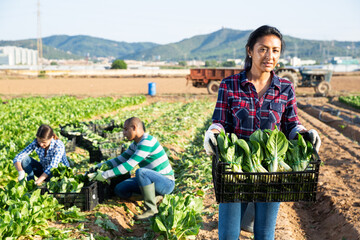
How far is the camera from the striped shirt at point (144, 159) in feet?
15.7

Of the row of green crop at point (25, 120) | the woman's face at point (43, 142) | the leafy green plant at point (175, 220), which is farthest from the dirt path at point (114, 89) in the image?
the leafy green plant at point (175, 220)

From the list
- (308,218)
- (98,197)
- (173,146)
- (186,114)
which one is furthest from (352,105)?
(98,197)

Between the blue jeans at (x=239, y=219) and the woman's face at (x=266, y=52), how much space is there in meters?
1.12

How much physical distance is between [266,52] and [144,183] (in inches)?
107

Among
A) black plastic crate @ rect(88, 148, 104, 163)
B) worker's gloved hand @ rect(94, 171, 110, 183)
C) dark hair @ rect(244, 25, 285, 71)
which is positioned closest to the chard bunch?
dark hair @ rect(244, 25, 285, 71)

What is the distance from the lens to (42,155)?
225 inches

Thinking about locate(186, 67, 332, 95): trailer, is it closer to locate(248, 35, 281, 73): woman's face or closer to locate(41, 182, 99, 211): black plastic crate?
locate(41, 182, 99, 211): black plastic crate

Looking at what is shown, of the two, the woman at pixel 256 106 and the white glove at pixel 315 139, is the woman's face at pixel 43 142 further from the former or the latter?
the white glove at pixel 315 139

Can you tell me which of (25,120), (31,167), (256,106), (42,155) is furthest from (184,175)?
(25,120)

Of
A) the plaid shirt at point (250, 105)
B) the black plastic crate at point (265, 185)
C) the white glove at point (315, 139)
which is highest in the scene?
the plaid shirt at point (250, 105)

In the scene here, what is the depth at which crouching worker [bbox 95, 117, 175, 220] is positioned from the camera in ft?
15.8

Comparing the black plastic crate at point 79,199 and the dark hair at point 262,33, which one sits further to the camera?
the black plastic crate at point 79,199

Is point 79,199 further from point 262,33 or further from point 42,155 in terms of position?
point 262,33

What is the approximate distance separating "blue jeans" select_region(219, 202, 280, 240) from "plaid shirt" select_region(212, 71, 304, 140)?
1.92 feet
